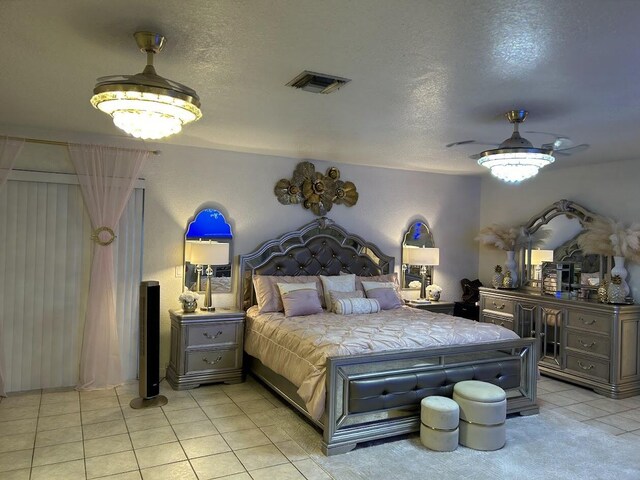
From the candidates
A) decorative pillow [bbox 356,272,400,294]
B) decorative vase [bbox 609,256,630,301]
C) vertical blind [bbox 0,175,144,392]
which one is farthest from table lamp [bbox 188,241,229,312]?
decorative vase [bbox 609,256,630,301]

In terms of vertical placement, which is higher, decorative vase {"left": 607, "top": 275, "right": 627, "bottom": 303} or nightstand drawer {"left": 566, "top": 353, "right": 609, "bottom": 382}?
decorative vase {"left": 607, "top": 275, "right": 627, "bottom": 303}

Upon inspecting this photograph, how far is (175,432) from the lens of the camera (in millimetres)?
3631

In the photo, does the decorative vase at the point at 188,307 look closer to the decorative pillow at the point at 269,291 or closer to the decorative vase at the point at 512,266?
the decorative pillow at the point at 269,291

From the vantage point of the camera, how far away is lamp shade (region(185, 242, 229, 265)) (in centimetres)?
485

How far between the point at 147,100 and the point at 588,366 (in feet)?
16.4

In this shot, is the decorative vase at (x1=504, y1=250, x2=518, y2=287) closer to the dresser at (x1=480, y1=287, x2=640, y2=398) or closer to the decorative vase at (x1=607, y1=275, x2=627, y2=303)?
the dresser at (x1=480, y1=287, x2=640, y2=398)

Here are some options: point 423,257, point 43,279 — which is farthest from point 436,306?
point 43,279

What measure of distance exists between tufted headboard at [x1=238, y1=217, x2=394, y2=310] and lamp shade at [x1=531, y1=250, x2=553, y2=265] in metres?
1.80

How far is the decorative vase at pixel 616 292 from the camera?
4.89m

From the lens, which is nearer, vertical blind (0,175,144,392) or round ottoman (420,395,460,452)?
round ottoman (420,395,460,452)

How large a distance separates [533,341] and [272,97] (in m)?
3.09

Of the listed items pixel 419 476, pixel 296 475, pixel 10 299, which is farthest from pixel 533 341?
pixel 10 299

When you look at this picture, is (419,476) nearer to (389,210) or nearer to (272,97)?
(272,97)

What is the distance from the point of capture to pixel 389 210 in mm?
6336
